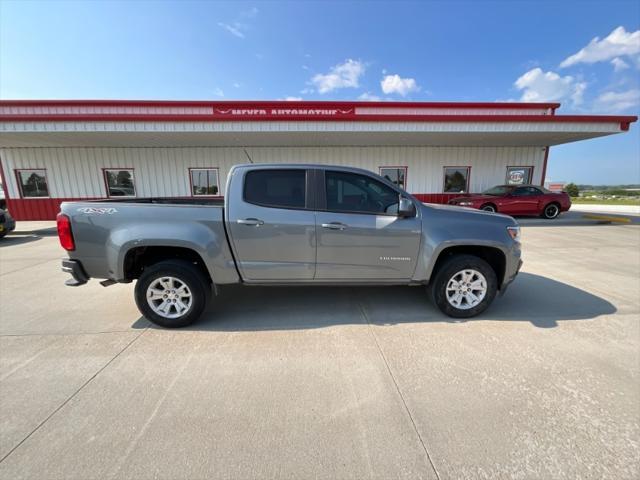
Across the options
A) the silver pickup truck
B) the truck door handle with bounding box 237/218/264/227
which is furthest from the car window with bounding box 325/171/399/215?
the truck door handle with bounding box 237/218/264/227

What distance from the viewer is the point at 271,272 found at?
10.9ft

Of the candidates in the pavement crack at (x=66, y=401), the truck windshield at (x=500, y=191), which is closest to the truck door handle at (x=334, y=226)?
the pavement crack at (x=66, y=401)

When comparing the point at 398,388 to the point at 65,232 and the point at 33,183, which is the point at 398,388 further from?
the point at 33,183

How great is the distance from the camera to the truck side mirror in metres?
3.12

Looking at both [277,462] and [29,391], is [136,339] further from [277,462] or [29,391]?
[277,462]

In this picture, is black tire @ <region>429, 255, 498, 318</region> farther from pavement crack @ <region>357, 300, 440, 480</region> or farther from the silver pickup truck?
pavement crack @ <region>357, 300, 440, 480</region>

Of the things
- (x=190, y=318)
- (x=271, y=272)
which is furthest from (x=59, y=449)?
(x=271, y=272)

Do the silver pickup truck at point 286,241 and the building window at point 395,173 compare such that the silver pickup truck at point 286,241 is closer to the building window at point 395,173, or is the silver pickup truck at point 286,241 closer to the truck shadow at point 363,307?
the truck shadow at point 363,307

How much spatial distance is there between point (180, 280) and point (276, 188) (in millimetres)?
1565

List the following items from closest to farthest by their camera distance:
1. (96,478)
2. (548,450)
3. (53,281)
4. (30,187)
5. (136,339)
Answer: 1. (96,478)
2. (548,450)
3. (136,339)
4. (53,281)
5. (30,187)

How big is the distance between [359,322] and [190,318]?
202 cm

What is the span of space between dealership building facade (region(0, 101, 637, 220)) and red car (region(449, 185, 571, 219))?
81.8 inches

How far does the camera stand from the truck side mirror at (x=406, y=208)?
10.2 feet

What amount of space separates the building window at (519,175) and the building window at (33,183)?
21.9 m
